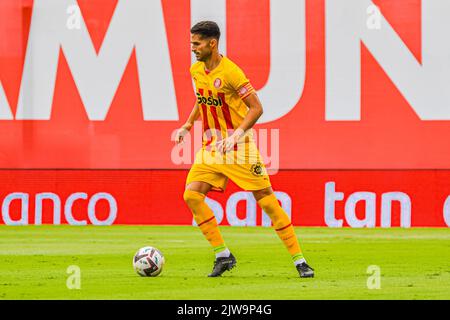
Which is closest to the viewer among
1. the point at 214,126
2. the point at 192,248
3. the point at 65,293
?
the point at 65,293

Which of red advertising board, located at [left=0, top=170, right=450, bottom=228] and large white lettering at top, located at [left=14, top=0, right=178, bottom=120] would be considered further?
large white lettering at top, located at [left=14, top=0, right=178, bottom=120]

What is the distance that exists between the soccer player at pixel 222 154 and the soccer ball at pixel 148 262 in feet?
1.79

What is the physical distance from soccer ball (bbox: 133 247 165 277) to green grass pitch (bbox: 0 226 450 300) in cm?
8

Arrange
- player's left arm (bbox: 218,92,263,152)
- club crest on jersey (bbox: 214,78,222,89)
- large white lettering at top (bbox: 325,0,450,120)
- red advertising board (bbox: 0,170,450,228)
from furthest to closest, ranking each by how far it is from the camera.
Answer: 1. large white lettering at top (bbox: 325,0,450,120)
2. red advertising board (bbox: 0,170,450,228)
3. club crest on jersey (bbox: 214,78,222,89)
4. player's left arm (bbox: 218,92,263,152)

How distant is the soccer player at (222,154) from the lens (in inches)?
414

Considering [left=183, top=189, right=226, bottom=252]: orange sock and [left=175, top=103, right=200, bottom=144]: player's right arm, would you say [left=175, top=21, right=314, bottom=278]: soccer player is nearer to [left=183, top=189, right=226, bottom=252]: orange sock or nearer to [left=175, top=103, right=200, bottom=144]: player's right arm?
[left=183, top=189, right=226, bottom=252]: orange sock

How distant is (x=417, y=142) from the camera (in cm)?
1864

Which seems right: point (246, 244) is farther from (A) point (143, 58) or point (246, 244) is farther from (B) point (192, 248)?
(A) point (143, 58)

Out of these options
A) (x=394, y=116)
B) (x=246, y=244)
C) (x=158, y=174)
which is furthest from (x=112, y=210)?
(x=394, y=116)

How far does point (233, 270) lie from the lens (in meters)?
11.6

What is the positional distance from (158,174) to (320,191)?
2.84 meters

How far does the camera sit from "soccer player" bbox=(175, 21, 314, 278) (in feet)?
34.5

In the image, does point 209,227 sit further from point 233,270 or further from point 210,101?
point 210,101

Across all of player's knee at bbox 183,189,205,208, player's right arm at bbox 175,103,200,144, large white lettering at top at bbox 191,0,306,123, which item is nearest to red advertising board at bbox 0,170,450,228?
large white lettering at top at bbox 191,0,306,123
